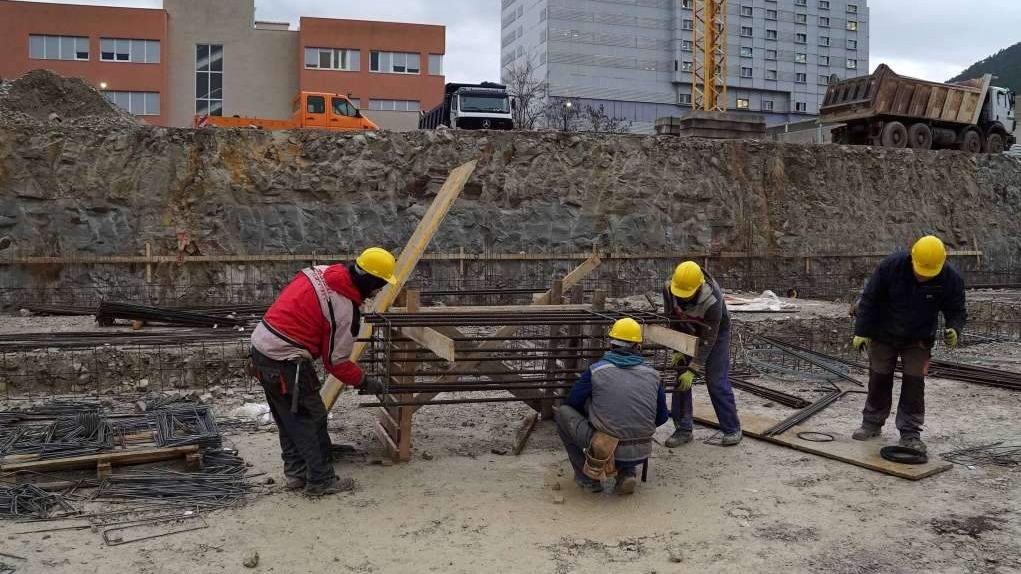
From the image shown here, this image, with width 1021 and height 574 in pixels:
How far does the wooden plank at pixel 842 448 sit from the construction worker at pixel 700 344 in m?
0.41

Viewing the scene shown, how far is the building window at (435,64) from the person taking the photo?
38.2 metres

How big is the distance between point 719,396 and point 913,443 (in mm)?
1422

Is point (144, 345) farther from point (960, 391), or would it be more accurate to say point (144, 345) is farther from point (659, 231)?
point (659, 231)

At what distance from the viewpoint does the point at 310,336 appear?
4914 millimetres

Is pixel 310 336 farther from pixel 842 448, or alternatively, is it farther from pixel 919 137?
pixel 919 137

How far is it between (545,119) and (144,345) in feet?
131

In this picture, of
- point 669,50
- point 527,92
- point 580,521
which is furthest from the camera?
point 669,50

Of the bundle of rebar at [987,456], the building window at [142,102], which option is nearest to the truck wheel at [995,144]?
the bundle of rebar at [987,456]

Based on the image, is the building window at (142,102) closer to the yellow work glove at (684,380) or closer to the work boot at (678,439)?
the work boot at (678,439)

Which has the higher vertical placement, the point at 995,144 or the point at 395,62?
the point at 395,62

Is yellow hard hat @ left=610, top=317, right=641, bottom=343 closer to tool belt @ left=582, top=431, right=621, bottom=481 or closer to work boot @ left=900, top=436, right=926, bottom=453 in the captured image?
tool belt @ left=582, top=431, right=621, bottom=481

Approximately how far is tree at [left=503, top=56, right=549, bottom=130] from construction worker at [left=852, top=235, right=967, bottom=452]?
97.5 ft

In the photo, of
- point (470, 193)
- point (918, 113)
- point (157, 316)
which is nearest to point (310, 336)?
point (157, 316)

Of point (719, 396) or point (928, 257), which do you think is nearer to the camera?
point (928, 257)
